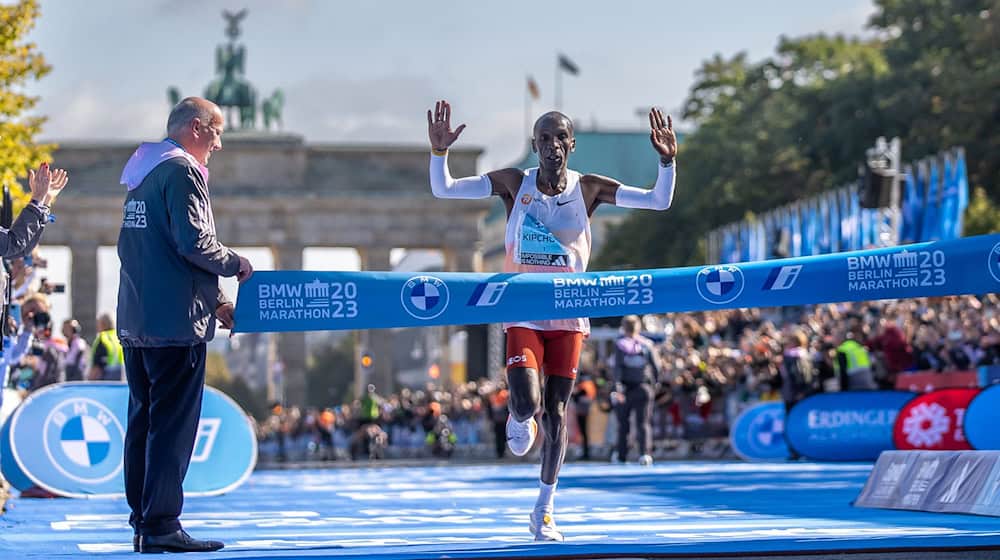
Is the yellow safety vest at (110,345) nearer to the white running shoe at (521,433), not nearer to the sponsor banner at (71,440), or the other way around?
the sponsor banner at (71,440)

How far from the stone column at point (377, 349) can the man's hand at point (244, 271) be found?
57.6 m

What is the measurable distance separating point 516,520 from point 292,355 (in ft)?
192

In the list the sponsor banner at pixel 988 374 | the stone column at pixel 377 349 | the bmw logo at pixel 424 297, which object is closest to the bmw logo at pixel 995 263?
the bmw logo at pixel 424 297

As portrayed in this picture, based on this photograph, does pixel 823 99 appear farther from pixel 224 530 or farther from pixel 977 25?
pixel 224 530

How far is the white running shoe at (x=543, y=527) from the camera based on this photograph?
8.55 meters

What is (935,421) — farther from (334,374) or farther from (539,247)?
(334,374)

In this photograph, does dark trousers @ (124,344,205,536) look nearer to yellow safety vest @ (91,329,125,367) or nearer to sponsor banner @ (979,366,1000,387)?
yellow safety vest @ (91,329,125,367)

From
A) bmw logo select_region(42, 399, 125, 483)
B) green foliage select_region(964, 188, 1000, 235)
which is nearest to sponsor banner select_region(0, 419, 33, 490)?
bmw logo select_region(42, 399, 125, 483)

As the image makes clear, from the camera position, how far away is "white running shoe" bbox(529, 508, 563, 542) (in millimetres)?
8546

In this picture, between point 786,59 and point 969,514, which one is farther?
→ point 786,59

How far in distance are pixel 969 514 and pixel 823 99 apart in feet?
165

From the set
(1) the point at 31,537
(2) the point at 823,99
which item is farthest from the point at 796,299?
(2) the point at 823,99

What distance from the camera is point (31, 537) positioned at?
9.52 meters

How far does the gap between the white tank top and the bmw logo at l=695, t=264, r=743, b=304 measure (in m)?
0.62
